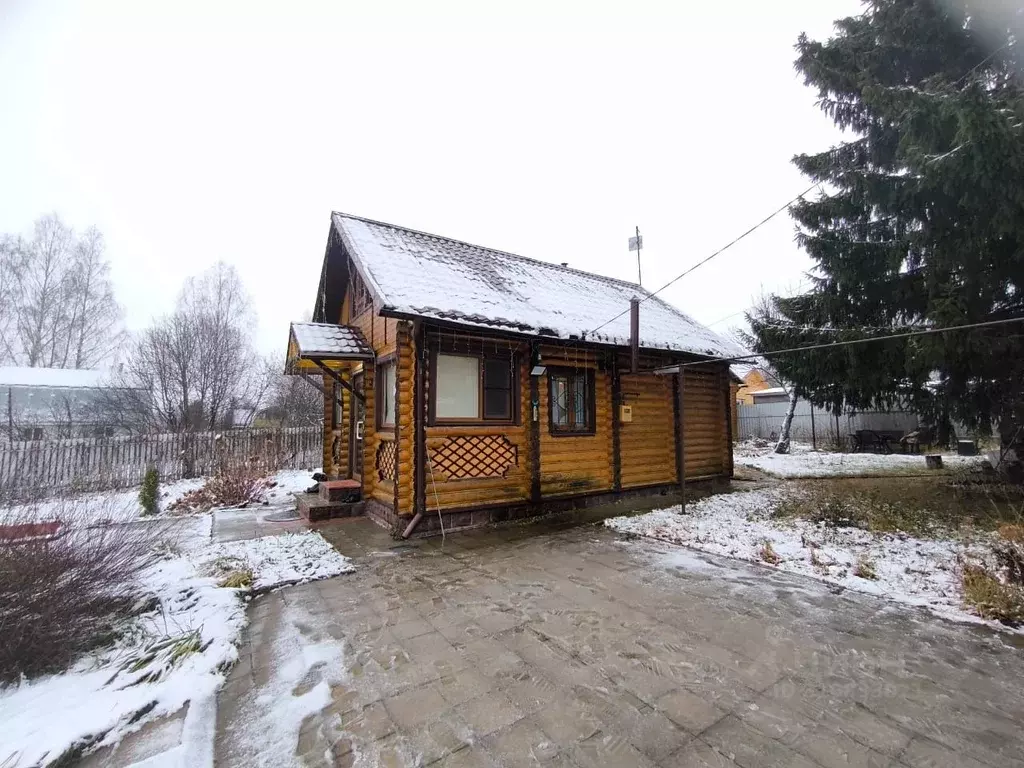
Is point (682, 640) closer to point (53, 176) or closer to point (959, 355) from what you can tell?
point (959, 355)

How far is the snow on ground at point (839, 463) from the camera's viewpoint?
11500mm

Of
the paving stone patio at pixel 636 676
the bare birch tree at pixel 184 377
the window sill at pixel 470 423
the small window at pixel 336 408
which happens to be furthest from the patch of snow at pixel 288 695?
the bare birch tree at pixel 184 377

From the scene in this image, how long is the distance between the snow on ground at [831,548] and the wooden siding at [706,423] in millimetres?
2392

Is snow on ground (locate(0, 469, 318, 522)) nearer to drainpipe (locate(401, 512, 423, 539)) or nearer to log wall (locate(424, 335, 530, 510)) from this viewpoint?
drainpipe (locate(401, 512, 423, 539))

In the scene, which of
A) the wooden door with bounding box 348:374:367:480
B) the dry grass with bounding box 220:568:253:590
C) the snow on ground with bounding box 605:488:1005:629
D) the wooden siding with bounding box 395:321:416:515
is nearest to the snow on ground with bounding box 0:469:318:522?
the dry grass with bounding box 220:568:253:590

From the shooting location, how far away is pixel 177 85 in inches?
659

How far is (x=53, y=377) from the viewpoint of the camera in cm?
2014

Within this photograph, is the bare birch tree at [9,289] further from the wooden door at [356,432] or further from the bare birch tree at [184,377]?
the wooden door at [356,432]

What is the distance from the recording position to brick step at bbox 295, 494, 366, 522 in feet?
24.2

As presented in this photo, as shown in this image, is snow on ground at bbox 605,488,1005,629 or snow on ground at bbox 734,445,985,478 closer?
snow on ground at bbox 605,488,1005,629

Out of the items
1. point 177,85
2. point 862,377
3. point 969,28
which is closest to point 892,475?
point 862,377

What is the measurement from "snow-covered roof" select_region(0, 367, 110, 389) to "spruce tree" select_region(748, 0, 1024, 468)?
25550 mm

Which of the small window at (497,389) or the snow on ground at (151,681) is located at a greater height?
the small window at (497,389)

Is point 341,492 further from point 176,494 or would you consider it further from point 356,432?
point 176,494
